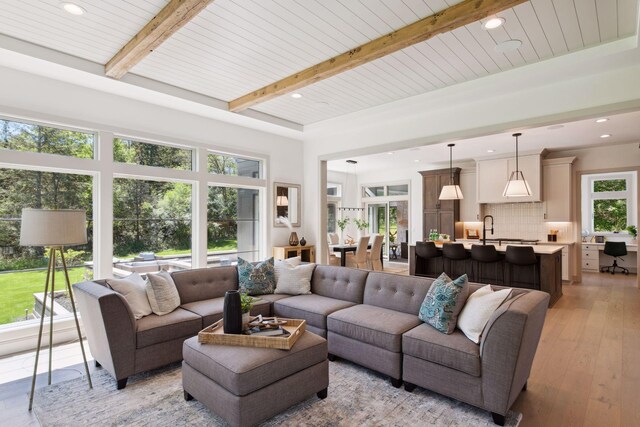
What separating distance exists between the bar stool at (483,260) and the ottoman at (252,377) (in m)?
3.95

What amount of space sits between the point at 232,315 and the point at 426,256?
4.55m

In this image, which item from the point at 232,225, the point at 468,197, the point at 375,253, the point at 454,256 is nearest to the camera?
the point at 232,225

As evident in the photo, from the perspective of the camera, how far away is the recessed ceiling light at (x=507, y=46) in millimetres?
3035

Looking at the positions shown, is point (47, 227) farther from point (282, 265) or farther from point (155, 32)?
point (282, 265)

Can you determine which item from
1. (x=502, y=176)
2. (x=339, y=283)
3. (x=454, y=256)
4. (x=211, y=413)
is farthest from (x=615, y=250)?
(x=211, y=413)

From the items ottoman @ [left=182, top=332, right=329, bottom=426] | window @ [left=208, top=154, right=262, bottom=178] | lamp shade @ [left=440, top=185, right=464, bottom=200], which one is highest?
window @ [left=208, top=154, right=262, bottom=178]

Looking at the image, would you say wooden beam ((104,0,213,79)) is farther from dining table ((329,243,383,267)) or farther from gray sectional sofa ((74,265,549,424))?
dining table ((329,243,383,267))

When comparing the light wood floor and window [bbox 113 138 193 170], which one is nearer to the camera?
the light wood floor

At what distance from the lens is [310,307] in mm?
3549

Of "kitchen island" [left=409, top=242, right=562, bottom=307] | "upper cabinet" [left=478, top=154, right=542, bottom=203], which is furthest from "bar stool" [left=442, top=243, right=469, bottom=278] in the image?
"upper cabinet" [left=478, top=154, right=542, bottom=203]

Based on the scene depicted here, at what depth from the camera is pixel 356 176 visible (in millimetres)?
11141

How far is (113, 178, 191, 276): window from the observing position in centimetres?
437

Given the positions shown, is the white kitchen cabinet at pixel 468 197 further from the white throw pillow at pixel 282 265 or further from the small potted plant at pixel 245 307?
the small potted plant at pixel 245 307

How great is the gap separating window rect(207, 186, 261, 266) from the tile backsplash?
226 inches
